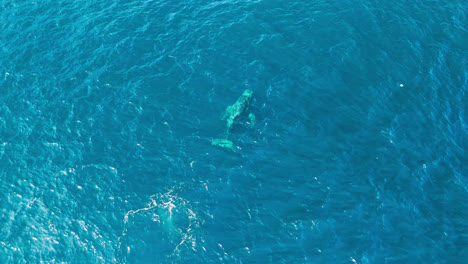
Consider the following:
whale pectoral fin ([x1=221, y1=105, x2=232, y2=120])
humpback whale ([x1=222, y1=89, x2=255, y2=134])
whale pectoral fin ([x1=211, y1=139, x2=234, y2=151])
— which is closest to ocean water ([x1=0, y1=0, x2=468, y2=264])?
whale pectoral fin ([x1=221, y1=105, x2=232, y2=120])

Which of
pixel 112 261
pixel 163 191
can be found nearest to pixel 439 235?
pixel 163 191

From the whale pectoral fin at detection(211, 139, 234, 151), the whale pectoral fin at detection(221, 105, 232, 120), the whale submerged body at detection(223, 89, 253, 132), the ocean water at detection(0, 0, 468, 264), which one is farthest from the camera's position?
the whale pectoral fin at detection(221, 105, 232, 120)

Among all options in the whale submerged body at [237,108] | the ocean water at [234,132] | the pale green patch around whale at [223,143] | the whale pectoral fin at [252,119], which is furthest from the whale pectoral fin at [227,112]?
the pale green patch around whale at [223,143]

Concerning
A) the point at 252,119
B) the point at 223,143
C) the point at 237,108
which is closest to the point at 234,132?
the point at 223,143

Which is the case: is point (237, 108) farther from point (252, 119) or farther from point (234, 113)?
point (252, 119)

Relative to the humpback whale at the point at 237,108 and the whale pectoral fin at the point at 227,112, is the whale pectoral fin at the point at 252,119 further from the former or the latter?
the whale pectoral fin at the point at 227,112

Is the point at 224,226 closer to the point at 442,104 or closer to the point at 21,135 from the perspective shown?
the point at 21,135

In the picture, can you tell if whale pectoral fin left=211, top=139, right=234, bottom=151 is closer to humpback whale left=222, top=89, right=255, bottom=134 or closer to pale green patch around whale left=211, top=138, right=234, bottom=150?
pale green patch around whale left=211, top=138, right=234, bottom=150

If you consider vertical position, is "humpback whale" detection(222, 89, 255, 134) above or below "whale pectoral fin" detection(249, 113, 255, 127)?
above
